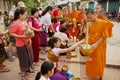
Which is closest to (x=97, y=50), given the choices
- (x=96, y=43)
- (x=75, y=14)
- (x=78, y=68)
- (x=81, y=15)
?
(x=96, y=43)

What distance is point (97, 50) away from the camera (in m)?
5.69

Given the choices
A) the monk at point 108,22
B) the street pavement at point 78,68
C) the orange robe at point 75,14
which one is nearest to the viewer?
the monk at point 108,22

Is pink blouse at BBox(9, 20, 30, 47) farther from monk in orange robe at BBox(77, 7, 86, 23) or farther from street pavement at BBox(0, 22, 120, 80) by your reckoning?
→ monk in orange robe at BBox(77, 7, 86, 23)

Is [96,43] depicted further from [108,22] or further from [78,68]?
[78,68]

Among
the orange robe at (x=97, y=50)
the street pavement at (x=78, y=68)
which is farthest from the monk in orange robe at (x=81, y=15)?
the orange robe at (x=97, y=50)

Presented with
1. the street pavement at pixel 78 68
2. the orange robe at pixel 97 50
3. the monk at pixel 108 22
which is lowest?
the street pavement at pixel 78 68

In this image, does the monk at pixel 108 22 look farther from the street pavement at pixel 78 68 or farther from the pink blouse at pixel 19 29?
the pink blouse at pixel 19 29

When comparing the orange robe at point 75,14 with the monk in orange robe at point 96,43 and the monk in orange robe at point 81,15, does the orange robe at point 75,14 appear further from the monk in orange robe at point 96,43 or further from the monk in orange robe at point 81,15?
the monk in orange robe at point 96,43

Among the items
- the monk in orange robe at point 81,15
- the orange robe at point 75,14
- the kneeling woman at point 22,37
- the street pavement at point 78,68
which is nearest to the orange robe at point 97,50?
the street pavement at point 78,68

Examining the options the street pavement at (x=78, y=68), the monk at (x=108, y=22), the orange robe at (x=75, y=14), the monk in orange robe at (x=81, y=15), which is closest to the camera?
the monk at (x=108, y=22)

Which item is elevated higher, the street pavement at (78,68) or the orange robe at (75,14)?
the orange robe at (75,14)

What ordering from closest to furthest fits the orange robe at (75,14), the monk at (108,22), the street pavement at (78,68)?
the monk at (108,22), the street pavement at (78,68), the orange robe at (75,14)

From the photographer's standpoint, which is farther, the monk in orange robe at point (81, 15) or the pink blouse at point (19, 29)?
the monk in orange robe at point (81, 15)

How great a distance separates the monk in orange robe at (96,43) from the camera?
552 cm
